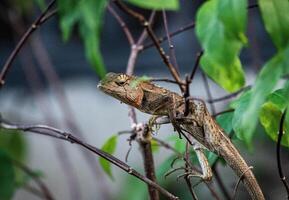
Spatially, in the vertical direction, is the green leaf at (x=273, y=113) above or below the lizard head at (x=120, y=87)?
below

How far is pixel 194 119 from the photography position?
121 cm

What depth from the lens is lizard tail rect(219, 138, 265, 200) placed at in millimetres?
1205

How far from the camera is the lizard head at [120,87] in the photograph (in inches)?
47.8

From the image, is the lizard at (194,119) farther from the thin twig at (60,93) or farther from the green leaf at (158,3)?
the thin twig at (60,93)

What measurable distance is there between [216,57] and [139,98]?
0.25m

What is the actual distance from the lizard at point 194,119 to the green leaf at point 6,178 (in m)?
0.63

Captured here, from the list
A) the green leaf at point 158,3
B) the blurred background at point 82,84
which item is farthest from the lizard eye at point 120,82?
the blurred background at point 82,84

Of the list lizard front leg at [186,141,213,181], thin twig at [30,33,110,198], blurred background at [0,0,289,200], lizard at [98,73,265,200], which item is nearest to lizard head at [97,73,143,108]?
lizard at [98,73,265,200]

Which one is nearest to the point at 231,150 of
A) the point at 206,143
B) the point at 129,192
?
the point at 206,143

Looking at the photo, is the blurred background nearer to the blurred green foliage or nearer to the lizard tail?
the blurred green foliage

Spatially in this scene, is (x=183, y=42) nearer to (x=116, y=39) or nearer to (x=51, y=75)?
(x=116, y=39)

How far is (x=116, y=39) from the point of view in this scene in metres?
4.45

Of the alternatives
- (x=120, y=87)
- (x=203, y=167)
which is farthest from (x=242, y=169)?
(x=120, y=87)

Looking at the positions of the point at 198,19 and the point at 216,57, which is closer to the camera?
the point at 216,57
